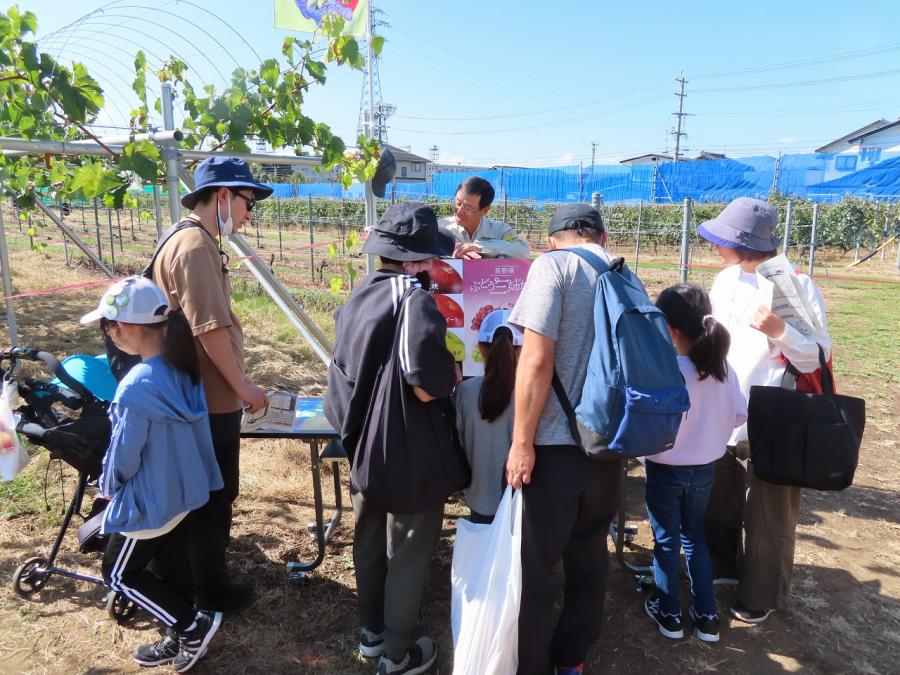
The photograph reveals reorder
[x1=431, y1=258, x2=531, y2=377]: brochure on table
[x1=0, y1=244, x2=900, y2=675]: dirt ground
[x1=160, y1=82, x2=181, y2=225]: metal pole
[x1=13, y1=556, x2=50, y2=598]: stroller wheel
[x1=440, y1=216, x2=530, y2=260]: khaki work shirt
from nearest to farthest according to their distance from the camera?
[x1=0, y1=244, x2=900, y2=675]: dirt ground, [x1=13, y1=556, x2=50, y2=598]: stroller wheel, [x1=160, y1=82, x2=181, y2=225]: metal pole, [x1=431, y1=258, x2=531, y2=377]: brochure on table, [x1=440, y1=216, x2=530, y2=260]: khaki work shirt

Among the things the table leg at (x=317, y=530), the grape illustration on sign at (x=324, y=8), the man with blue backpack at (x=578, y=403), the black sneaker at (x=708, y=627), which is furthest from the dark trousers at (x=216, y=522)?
the grape illustration on sign at (x=324, y=8)

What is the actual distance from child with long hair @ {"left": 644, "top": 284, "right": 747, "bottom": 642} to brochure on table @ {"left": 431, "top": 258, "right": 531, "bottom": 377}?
96 cm

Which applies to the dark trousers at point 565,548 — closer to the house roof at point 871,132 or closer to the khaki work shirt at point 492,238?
the khaki work shirt at point 492,238

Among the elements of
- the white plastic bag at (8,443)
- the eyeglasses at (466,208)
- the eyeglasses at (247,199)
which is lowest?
the white plastic bag at (8,443)

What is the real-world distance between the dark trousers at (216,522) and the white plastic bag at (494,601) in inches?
44.9

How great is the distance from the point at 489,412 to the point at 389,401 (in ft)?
1.34

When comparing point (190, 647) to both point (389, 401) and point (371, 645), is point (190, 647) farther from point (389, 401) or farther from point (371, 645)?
point (389, 401)

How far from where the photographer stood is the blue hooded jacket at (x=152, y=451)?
2.12 m

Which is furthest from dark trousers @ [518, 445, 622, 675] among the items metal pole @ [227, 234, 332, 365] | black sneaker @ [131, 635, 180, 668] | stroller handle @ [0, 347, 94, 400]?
metal pole @ [227, 234, 332, 365]

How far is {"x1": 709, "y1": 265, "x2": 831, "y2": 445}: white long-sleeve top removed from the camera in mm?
2559

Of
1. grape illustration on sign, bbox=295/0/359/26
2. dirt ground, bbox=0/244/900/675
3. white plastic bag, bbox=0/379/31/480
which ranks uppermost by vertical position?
grape illustration on sign, bbox=295/0/359/26

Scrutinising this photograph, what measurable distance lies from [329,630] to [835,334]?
29.4ft

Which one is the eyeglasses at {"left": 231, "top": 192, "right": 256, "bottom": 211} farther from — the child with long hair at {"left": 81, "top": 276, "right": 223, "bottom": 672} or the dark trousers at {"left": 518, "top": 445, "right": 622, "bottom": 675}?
the dark trousers at {"left": 518, "top": 445, "right": 622, "bottom": 675}

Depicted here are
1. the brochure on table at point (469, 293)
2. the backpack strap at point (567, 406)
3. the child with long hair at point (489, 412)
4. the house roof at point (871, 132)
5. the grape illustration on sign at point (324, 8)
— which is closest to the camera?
the backpack strap at point (567, 406)
